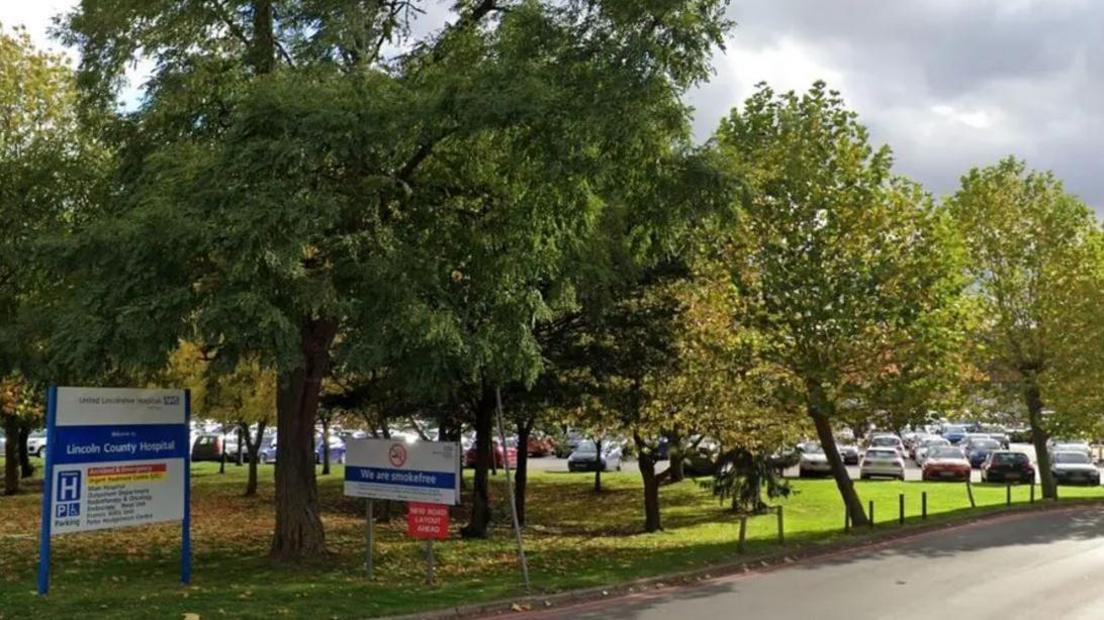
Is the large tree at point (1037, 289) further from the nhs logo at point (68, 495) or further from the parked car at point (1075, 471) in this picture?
the nhs logo at point (68, 495)

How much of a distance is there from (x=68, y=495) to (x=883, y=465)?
1377 inches

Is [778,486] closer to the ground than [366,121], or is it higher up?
closer to the ground

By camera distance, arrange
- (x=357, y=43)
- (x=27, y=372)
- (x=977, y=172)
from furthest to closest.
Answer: (x=977, y=172)
(x=27, y=372)
(x=357, y=43)

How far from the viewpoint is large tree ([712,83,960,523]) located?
19.0 m

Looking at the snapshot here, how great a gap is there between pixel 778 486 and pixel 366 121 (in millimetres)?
20918

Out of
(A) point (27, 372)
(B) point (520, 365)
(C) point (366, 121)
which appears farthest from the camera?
(A) point (27, 372)

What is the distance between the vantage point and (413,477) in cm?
1267

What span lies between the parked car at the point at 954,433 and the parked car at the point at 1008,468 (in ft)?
93.7

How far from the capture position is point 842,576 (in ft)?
45.3

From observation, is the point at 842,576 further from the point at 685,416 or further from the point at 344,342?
the point at 344,342

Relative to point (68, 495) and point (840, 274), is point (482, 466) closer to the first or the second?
point (840, 274)

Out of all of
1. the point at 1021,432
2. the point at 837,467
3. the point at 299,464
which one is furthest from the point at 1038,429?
the point at 299,464

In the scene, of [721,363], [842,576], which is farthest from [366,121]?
[721,363]

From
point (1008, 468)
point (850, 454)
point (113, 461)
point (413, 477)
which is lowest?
point (1008, 468)
